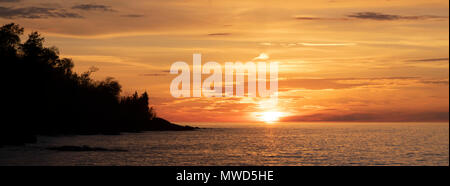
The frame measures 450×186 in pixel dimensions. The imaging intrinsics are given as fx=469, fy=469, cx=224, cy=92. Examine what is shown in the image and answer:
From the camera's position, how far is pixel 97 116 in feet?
581

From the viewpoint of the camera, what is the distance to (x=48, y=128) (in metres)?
125

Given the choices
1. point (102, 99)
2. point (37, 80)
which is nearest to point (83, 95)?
point (102, 99)

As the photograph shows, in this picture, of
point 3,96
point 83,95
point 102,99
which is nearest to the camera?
point 3,96
